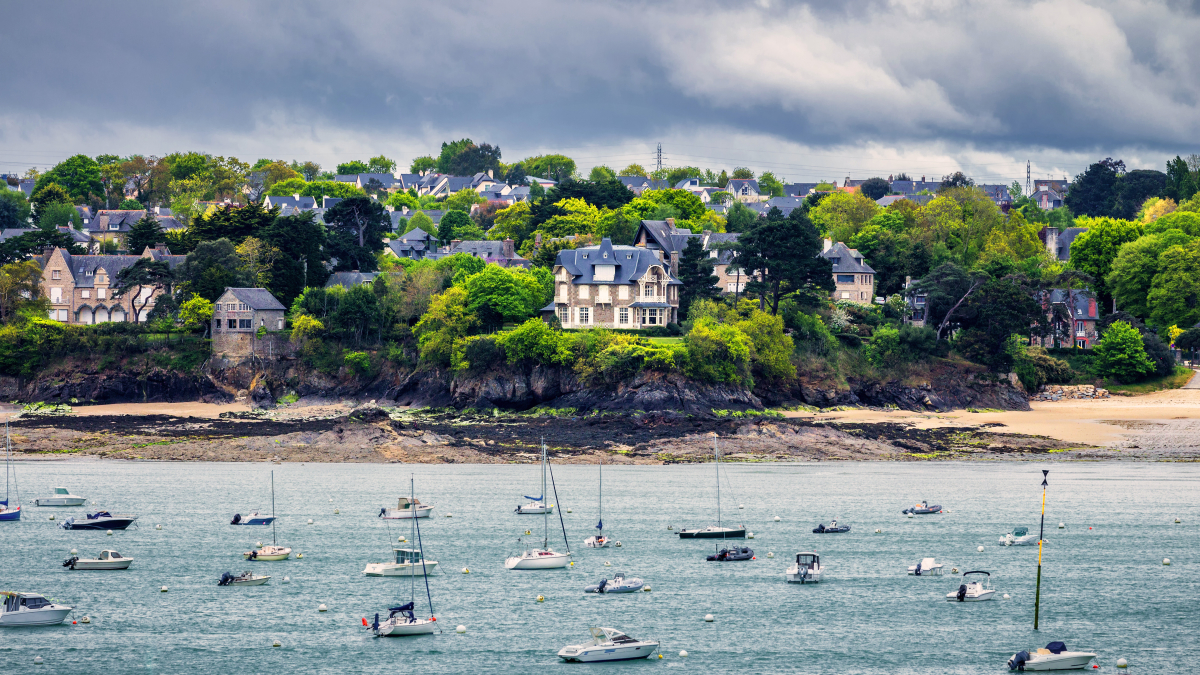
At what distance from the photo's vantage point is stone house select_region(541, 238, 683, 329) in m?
99.2

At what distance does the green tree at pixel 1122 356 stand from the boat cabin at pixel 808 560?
61.1 metres

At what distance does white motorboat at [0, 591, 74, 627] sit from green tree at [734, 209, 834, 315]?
68445 mm

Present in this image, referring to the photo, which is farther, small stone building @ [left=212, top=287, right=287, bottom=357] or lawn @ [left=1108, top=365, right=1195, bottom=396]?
small stone building @ [left=212, top=287, right=287, bottom=357]

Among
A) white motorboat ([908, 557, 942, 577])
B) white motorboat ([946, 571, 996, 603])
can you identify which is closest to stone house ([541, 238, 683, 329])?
white motorboat ([908, 557, 942, 577])

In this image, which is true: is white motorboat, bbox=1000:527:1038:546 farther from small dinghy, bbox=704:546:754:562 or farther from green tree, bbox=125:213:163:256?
green tree, bbox=125:213:163:256

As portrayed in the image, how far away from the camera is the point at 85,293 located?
108m

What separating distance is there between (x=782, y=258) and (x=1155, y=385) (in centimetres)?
3081

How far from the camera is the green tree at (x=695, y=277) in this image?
10025 centimetres

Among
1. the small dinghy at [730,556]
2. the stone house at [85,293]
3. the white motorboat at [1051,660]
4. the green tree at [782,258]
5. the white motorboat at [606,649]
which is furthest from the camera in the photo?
the stone house at [85,293]

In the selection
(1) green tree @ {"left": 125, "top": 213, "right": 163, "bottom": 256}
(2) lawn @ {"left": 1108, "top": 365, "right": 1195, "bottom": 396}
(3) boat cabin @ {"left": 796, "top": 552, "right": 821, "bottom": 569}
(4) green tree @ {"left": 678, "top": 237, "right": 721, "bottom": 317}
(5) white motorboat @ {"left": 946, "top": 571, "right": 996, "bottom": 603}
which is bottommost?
(5) white motorboat @ {"left": 946, "top": 571, "right": 996, "bottom": 603}

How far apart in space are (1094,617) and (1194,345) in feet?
232

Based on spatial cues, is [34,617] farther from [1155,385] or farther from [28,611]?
[1155,385]

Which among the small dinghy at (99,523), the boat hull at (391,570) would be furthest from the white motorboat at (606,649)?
the small dinghy at (99,523)

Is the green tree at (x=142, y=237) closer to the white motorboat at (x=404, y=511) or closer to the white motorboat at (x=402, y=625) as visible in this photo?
the white motorboat at (x=404, y=511)
